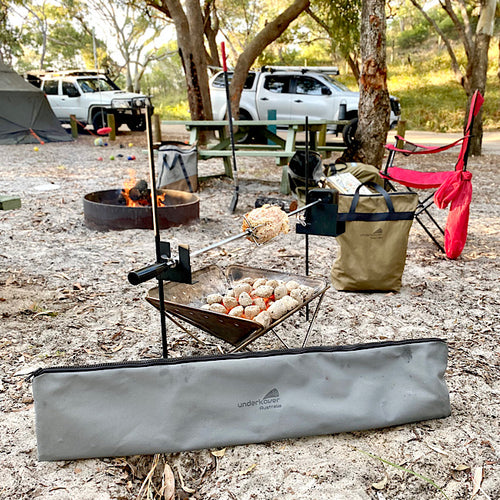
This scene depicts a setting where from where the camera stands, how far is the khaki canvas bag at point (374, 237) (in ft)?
11.3

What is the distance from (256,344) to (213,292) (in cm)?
41

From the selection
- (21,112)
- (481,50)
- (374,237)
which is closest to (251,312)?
(374,237)

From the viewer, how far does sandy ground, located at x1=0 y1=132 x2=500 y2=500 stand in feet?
6.30

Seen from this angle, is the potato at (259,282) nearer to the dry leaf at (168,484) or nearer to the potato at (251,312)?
the potato at (251,312)

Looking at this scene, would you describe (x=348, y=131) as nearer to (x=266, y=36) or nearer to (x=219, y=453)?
(x=266, y=36)

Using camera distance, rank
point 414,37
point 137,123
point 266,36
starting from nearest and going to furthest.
Answer: point 266,36 → point 137,123 → point 414,37

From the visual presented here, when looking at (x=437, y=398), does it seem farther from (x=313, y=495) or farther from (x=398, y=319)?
(x=398, y=319)

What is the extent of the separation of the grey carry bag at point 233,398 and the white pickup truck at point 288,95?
34.9 ft

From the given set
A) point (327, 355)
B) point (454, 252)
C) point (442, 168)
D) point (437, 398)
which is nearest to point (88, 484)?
point (327, 355)

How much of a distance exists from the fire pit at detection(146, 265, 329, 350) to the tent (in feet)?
36.9

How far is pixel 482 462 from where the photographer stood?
202cm

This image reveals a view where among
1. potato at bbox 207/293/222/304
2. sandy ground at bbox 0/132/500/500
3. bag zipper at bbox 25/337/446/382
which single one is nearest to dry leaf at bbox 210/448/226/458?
sandy ground at bbox 0/132/500/500

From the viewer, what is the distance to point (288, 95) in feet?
41.2

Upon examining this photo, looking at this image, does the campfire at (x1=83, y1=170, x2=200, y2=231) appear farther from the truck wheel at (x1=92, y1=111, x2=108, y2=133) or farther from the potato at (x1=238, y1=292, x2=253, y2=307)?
the truck wheel at (x1=92, y1=111, x2=108, y2=133)
